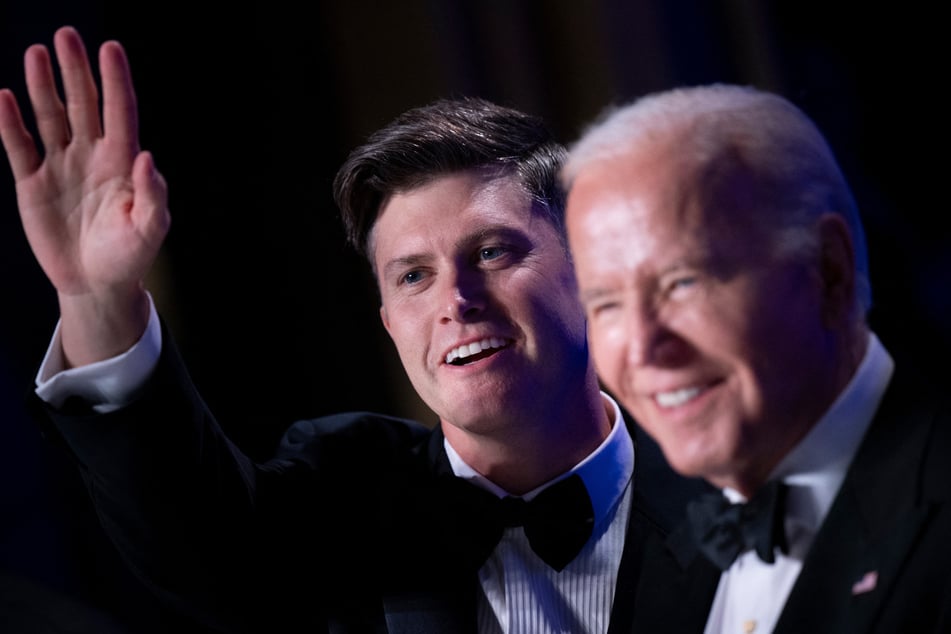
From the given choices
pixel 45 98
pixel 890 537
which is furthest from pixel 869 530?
pixel 45 98

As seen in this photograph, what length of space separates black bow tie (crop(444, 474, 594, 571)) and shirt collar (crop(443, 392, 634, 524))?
0.03m

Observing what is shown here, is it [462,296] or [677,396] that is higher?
[677,396]

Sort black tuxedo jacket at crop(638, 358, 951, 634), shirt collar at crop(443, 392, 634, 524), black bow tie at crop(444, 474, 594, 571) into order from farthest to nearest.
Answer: shirt collar at crop(443, 392, 634, 524) < black bow tie at crop(444, 474, 594, 571) < black tuxedo jacket at crop(638, 358, 951, 634)

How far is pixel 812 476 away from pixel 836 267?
0.85 feet

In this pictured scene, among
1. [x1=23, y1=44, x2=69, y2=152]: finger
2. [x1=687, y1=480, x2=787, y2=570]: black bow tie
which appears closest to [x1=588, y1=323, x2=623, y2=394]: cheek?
[x1=687, y1=480, x2=787, y2=570]: black bow tie

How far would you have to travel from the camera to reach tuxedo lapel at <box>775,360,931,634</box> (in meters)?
1.25

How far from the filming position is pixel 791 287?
1280 millimetres

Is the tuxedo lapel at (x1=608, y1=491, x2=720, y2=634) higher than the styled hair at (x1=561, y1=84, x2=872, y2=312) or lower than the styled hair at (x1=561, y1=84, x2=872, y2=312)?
lower

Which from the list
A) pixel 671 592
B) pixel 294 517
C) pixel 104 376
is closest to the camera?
pixel 671 592

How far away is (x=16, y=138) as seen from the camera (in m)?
1.81

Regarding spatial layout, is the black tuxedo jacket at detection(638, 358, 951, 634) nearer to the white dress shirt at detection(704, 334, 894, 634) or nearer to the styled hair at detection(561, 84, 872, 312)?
the white dress shirt at detection(704, 334, 894, 634)

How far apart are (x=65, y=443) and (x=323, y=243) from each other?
1.05 meters

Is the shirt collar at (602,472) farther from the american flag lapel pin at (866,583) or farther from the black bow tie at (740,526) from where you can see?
the american flag lapel pin at (866,583)

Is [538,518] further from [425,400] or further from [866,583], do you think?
[866,583]
